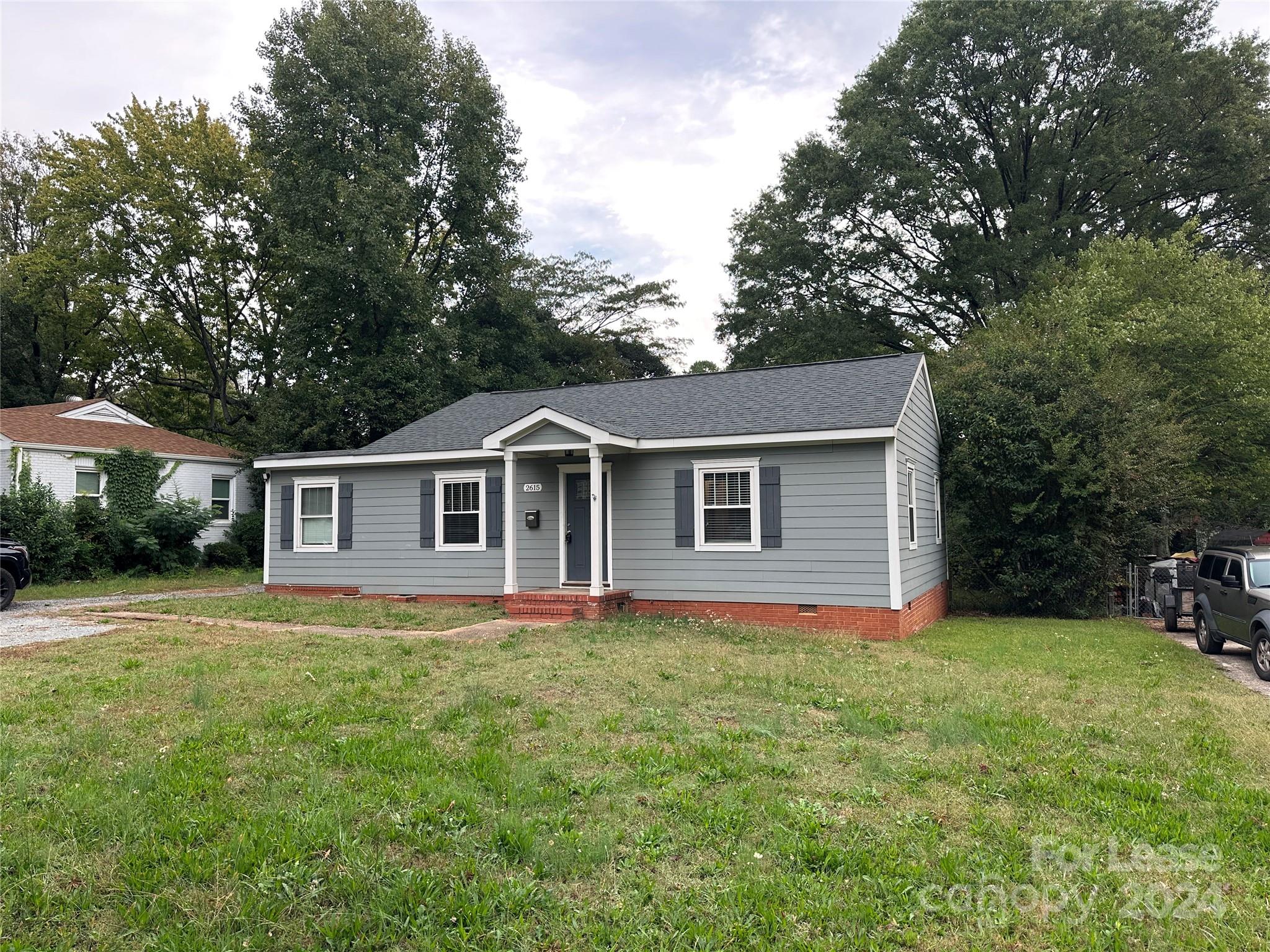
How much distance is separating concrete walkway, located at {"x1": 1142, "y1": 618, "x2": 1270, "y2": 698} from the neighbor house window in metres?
3.94

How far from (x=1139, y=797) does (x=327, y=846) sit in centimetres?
448

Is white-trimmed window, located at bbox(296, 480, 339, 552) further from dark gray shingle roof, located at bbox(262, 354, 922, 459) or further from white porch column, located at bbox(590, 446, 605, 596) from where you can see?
white porch column, located at bbox(590, 446, 605, 596)

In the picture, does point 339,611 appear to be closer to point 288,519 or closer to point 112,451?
point 288,519

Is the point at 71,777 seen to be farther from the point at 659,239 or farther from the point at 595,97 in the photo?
the point at 659,239

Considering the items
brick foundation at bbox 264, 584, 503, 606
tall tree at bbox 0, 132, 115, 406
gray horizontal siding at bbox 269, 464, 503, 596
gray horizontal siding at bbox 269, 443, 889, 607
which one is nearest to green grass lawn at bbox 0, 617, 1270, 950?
gray horizontal siding at bbox 269, 443, 889, 607

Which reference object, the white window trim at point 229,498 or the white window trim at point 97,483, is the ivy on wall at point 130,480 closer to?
the white window trim at point 97,483

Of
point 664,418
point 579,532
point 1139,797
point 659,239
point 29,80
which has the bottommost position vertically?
point 1139,797

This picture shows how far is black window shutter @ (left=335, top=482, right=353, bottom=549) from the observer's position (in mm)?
15133

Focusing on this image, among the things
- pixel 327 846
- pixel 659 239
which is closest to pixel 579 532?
pixel 327 846

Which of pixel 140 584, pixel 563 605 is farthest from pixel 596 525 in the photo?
pixel 140 584

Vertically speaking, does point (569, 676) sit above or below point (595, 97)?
below

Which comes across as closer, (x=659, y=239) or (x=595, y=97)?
(x=595, y=97)

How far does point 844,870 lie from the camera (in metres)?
3.53

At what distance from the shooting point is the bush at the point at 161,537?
19.7m
